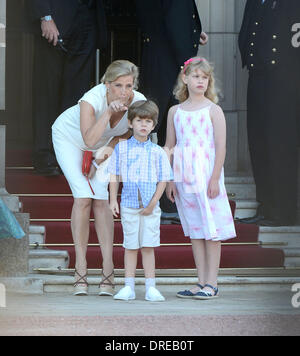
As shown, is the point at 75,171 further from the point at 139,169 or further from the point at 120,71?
the point at 120,71

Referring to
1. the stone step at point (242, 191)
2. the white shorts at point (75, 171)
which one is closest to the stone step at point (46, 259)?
the white shorts at point (75, 171)

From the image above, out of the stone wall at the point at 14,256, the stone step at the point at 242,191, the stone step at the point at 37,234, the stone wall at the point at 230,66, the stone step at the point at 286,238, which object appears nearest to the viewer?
the stone wall at the point at 14,256

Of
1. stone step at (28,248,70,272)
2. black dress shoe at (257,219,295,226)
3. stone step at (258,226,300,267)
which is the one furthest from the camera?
black dress shoe at (257,219,295,226)

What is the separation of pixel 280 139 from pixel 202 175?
5.98 feet

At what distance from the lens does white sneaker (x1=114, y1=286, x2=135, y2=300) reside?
5.38m

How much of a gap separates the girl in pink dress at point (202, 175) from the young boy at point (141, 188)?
210mm

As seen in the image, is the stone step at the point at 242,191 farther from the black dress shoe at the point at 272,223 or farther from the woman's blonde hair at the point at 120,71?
the woman's blonde hair at the point at 120,71

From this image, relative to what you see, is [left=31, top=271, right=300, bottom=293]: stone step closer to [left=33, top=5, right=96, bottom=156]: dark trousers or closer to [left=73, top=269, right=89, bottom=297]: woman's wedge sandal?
[left=73, top=269, right=89, bottom=297]: woman's wedge sandal

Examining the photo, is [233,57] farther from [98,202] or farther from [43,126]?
[98,202]

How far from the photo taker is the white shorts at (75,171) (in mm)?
5527

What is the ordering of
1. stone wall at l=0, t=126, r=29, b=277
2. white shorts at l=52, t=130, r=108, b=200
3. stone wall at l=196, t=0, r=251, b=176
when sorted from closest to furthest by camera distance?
white shorts at l=52, t=130, r=108, b=200, stone wall at l=0, t=126, r=29, b=277, stone wall at l=196, t=0, r=251, b=176

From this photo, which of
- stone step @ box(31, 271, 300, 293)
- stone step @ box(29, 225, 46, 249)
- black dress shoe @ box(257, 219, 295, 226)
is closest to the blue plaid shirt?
stone step @ box(31, 271, 300, 293)

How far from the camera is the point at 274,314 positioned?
487 cm

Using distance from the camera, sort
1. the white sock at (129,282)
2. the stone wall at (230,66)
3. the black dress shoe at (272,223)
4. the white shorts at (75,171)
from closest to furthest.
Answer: the white sock at (129,282) → the white shorts at (75,171) → the black dress shoe at (272,223) → the stone wall at (230,66)
